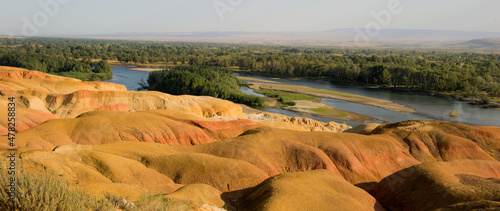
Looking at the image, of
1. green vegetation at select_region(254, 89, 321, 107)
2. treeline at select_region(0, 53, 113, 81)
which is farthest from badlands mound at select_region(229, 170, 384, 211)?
treeline at select_region(0, 53, 113, 81)

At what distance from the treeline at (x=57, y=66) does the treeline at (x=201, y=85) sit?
2536 centimetres

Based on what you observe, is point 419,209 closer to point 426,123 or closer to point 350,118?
point 426,123

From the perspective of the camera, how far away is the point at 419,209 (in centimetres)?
2350

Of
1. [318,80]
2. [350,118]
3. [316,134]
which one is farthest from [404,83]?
[316,134]

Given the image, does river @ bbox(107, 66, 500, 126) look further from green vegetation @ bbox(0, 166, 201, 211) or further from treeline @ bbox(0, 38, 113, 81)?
green vegetation @ bbox(0, 166, 201, 211)

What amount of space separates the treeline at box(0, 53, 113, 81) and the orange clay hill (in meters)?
72.8

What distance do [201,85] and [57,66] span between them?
64983 mm

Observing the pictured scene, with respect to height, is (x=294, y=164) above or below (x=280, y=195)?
below

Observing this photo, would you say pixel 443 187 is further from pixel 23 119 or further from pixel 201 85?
pixel 201 85

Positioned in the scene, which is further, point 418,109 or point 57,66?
point 57,66

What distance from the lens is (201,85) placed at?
92188 mm

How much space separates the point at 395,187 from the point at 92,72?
395ft

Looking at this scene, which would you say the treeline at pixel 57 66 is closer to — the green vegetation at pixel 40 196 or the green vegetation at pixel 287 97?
the green vegetation at pixel 287 97

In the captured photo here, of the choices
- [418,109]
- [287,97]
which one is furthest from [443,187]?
Answer: [287,97]
